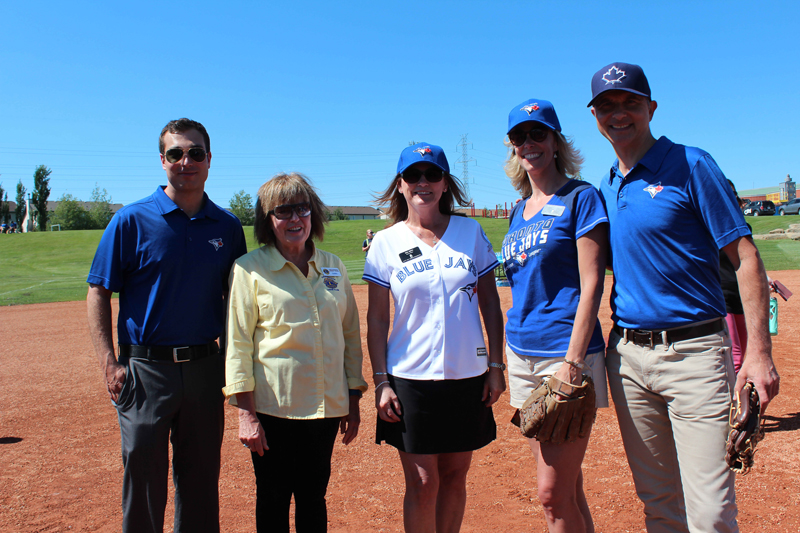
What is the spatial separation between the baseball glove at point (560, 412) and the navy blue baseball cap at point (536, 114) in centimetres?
133

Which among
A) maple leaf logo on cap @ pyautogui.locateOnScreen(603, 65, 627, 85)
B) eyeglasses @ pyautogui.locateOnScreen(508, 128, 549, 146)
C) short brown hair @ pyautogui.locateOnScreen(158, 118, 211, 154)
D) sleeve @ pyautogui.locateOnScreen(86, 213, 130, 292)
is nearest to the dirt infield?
sleeve @ pyautogui.locateOnScreen(86, 213, 130, 292)

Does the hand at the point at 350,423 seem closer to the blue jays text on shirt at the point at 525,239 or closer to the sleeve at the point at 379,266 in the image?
the sleeve at the point at 379,266

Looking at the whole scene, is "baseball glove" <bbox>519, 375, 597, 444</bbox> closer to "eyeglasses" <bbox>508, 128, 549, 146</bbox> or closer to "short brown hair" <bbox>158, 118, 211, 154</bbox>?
"eyeglasses" <bbox>508, 128, 549, 146</bbox>

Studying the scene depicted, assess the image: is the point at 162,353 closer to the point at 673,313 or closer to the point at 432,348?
the point at 432,348

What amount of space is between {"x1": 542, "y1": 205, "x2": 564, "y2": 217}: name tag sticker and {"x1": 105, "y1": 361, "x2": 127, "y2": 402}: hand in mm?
2506

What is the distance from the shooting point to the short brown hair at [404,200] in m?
3.18

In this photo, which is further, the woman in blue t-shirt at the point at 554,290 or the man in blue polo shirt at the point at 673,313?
the woman in blue t-shirt at the point at 554,290

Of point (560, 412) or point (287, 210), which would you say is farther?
point (287, 210)

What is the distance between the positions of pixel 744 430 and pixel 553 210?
1.28 meters

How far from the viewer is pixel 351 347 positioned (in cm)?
310

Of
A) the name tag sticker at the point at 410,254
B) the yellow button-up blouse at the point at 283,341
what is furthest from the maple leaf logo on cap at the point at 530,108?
the yellow button-up blouse at the point at 283,341

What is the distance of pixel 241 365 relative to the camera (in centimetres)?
274

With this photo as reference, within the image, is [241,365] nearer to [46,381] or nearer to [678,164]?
[678,164]

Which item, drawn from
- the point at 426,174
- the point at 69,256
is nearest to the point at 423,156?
the point at 426,174
